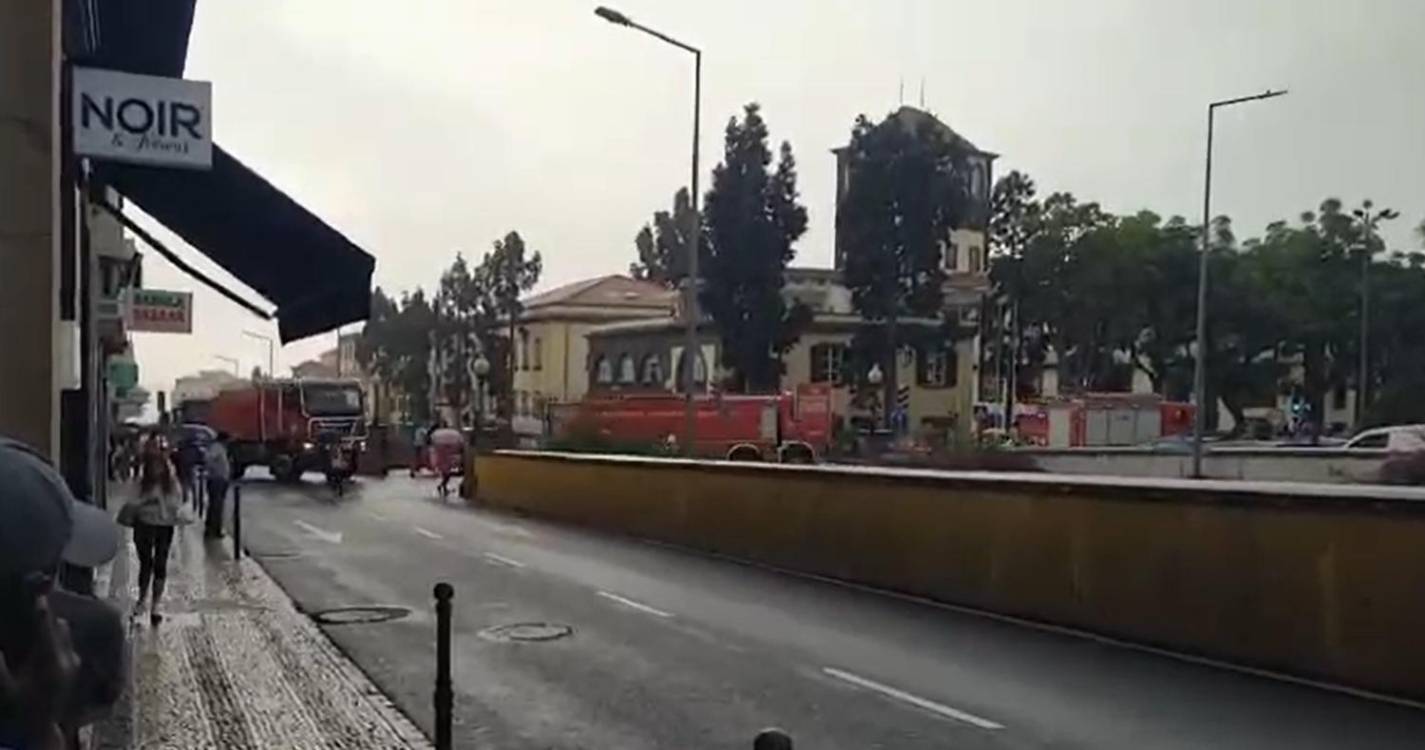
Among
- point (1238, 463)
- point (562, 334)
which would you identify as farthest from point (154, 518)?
point (562, 334)

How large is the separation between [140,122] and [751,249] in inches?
2421

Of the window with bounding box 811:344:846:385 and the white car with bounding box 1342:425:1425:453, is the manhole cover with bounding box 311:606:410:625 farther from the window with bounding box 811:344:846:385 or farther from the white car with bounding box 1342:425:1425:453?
the window with bounding box 811:344:846:385

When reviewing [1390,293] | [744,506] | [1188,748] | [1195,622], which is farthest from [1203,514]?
[1390,293]

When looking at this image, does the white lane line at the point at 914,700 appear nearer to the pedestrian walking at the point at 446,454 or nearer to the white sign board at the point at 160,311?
the white sign board at the point at 160,311

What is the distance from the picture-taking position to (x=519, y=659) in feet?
42.6

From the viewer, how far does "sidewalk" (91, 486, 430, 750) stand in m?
9.76

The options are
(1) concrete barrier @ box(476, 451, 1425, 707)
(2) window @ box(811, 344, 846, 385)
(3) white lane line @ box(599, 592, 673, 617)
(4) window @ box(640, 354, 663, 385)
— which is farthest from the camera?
(4) window @ box(640, 354, 663, 385)

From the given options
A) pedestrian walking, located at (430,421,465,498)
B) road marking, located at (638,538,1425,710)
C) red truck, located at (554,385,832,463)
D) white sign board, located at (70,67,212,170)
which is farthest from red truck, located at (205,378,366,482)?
white sign board, located at (70,67,212,170)

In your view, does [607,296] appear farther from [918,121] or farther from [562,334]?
[918,121]

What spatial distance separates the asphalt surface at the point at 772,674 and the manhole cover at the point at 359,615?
0.24 metres

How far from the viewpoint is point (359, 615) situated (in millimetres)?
16031

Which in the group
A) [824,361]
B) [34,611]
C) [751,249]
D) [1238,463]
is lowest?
[1238,463]

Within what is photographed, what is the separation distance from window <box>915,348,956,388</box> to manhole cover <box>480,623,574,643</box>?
66.1 metres

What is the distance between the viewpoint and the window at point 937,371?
81.6 meters
